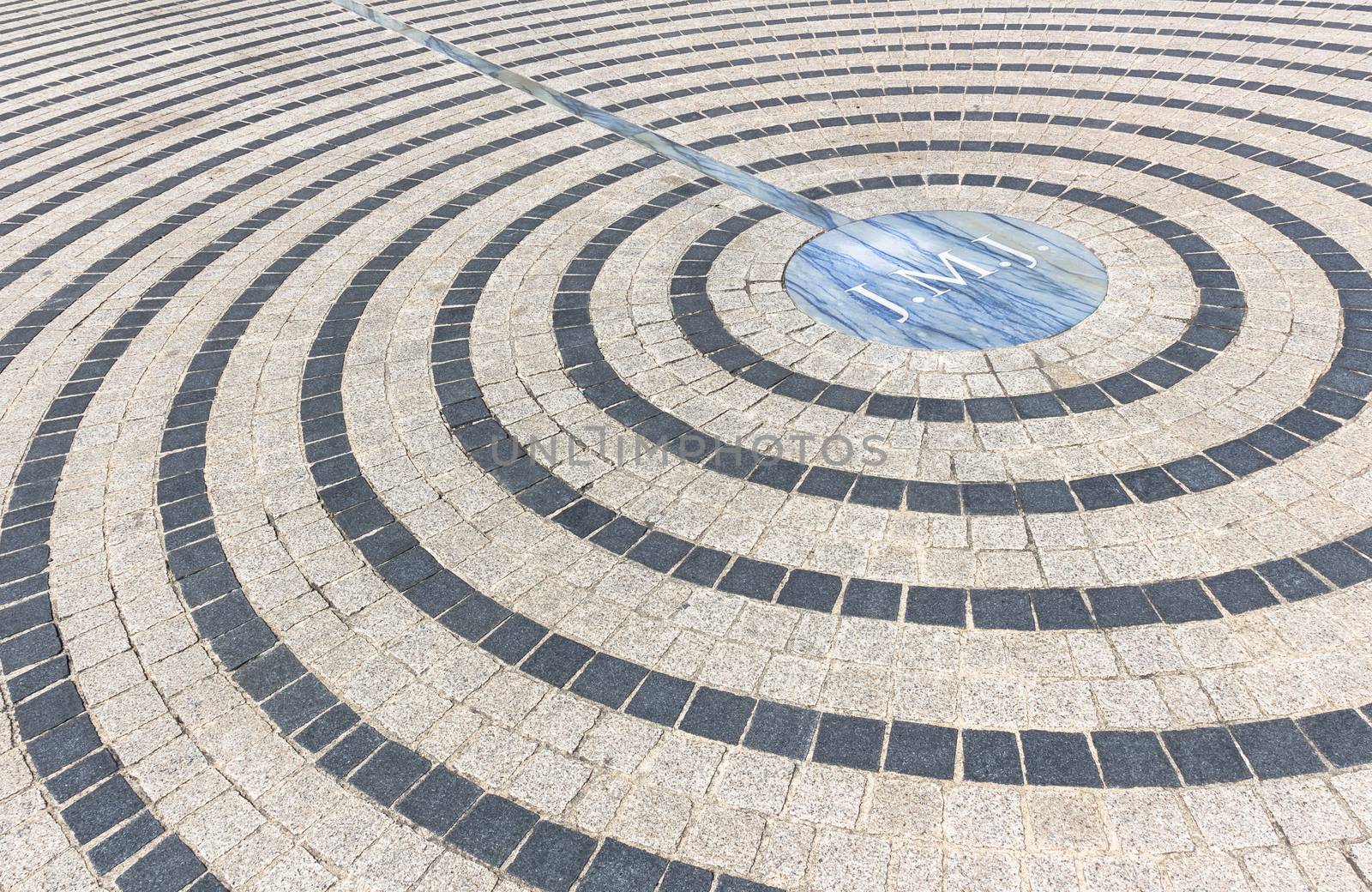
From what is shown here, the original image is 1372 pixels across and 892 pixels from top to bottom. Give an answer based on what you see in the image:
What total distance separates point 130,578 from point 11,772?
1.43m

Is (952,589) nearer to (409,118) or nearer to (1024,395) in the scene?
(1024,395)

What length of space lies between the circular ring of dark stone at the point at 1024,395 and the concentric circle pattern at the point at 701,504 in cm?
4

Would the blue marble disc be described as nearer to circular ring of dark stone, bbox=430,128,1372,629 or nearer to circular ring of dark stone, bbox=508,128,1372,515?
circular ring of dark stone, bbox=508,128,1372,515

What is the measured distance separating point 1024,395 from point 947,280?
1975 millimetres

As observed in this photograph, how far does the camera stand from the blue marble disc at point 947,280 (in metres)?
8.09

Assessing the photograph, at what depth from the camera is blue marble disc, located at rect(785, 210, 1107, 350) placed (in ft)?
26.6

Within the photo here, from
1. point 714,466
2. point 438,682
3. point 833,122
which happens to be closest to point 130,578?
point 438,682

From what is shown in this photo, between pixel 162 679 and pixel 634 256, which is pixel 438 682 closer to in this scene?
pixel 162 679

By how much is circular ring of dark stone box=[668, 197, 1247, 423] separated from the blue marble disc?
82cm

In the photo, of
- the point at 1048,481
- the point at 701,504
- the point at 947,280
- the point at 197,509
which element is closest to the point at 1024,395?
the point at 1048,481

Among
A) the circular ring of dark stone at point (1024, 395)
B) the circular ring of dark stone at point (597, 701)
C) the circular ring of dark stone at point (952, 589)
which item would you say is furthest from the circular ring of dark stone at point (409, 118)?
the circular ring of dark stone at point (952, 589)

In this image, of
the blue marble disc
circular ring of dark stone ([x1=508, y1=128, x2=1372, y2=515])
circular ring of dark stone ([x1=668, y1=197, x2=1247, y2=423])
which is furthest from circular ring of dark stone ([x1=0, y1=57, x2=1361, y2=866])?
the blue marble disc

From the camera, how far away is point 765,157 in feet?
37.5

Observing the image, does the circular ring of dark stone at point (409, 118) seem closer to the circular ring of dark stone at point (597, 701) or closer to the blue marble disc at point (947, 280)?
the blue marble disc at point (947, 280)
